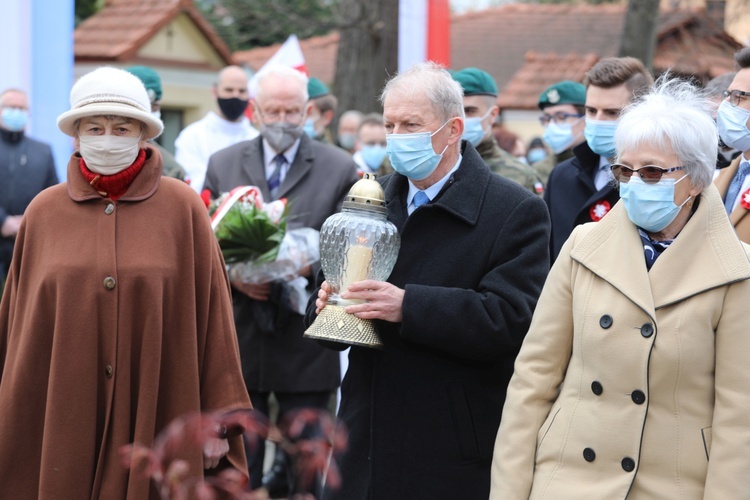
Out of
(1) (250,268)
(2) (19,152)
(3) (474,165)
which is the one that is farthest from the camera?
(2) (19,152)

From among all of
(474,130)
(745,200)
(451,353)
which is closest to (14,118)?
(474,130)

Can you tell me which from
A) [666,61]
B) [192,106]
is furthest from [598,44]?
[192,106]

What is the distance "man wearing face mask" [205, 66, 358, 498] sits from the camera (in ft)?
20.4

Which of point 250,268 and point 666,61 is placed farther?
point 666,61

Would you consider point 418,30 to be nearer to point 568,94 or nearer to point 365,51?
point 568,94

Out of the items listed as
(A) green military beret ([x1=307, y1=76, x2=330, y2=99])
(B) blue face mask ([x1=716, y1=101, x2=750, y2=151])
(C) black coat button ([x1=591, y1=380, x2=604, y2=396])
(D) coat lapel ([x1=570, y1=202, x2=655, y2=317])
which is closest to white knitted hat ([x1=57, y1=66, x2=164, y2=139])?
(D) coat lapel ([x1=570, y1=202, x2=655, y2=317])

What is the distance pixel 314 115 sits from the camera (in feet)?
29.8

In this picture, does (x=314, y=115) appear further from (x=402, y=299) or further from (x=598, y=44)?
(x=598, y=44)

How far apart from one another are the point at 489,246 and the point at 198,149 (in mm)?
4463

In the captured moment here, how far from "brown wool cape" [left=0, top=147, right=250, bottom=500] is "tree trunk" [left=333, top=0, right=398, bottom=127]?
10110 mm

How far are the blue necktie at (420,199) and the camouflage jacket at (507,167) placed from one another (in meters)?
2.17

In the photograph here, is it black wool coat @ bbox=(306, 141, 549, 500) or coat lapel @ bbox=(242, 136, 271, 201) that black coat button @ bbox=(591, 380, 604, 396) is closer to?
black wool coat @ bbox=(306, 141, 549, 500)

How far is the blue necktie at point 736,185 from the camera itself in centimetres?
493

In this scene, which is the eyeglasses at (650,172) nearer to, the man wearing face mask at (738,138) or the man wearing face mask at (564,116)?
the man wearing face mask at (738,138)
